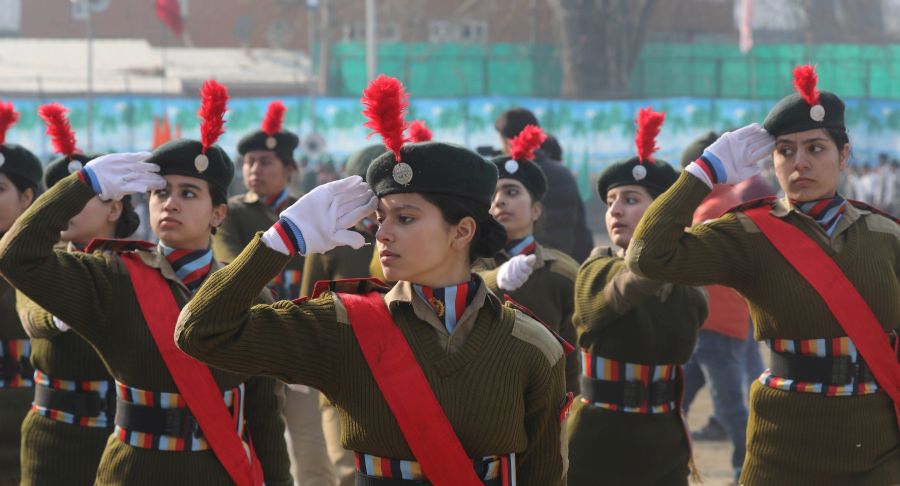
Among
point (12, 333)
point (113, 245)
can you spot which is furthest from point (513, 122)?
point (113, 245)

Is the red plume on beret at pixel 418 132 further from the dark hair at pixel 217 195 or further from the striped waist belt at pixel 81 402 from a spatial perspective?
Result: the striped waist belt at pixel 81 402

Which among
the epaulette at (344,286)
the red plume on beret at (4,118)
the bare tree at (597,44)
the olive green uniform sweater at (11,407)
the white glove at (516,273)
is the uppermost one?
the bare tree at (597,44)

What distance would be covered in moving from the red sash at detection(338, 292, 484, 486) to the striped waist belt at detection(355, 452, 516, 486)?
0.18ft

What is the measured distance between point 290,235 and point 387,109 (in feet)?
1.58

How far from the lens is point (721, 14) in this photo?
4822 cm

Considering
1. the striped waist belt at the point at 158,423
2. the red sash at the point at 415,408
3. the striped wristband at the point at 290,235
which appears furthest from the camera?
the striped waist belt at the point at 158,423

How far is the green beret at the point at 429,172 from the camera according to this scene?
3.89 meters

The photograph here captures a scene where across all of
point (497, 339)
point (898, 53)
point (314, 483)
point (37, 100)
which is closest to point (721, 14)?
point (898, 53)

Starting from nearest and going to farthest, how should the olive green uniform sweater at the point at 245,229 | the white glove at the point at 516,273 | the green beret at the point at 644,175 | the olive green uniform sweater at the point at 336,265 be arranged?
the white glove at the point at 516,273 < the green beret at the point at 644,175 < the olive green uniform sweater at the point at 336,265 < the olive green uniform sweater at the point at 245,229

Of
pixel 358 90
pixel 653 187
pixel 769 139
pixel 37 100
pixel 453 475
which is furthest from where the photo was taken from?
pixel 358 90

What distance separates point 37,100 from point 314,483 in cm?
2567

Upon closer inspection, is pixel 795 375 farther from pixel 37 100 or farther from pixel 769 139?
pixel 37 100

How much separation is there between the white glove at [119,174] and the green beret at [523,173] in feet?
8.08

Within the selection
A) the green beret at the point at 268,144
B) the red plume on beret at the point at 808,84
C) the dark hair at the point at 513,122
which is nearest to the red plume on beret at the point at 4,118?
the green beret at the point at 268,144
